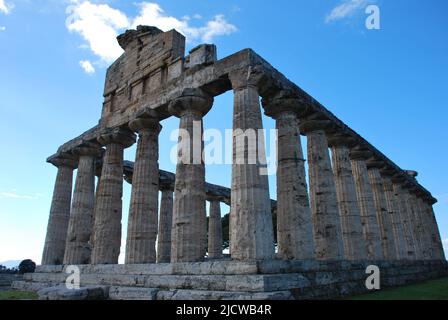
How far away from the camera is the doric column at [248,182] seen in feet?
36.1

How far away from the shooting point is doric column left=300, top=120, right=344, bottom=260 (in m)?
15.2

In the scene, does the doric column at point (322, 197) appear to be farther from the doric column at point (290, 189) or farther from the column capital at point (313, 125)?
the doric column at point (290, 189)

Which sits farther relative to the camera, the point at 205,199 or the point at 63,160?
the point at 63,160

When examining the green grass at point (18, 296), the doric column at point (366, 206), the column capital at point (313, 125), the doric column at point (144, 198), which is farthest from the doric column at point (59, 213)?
the doric column at point (366, 206)

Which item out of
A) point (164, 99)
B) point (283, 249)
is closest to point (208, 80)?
point (164, 99)

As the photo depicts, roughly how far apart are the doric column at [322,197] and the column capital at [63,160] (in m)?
14.7

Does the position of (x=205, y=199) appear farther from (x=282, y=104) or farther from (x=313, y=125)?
(x=313, y=125)

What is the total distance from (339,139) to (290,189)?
6519 millimetres

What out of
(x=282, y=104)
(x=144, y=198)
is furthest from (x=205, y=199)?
(x=282, y=104)

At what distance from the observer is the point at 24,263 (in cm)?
A: 3675

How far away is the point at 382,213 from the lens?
2242 cm

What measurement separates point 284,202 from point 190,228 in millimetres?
3853

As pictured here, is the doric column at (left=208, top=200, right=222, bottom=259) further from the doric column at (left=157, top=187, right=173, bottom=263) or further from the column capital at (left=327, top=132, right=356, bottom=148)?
the column capital at (left=327, top=132, right=356, bottom=148)
